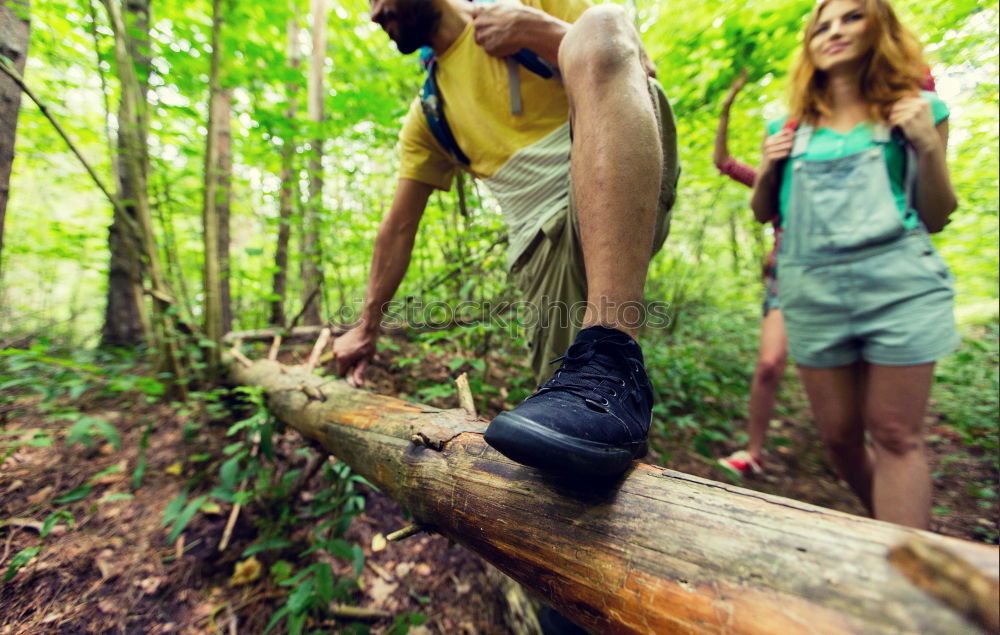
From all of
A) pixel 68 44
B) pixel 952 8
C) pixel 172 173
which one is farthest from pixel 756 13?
pixel 68 44

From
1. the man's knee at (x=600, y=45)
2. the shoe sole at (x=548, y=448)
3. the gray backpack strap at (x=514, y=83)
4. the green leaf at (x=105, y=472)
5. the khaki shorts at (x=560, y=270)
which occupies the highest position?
the gray backpack strap at (x=514, y=83)

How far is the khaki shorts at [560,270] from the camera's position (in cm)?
Answer: 136

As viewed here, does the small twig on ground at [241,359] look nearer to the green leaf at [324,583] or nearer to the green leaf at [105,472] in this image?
the green leaf at [105,472]

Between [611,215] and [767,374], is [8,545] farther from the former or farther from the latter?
[767,374]

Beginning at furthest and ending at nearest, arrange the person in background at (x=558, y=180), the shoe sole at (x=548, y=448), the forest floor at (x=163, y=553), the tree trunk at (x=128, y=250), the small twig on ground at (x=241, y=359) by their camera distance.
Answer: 1. the small twig on ground at (x=241, y=359)
2. the tree trunk at (x=128, y=250)
3. the forest floor at (x=163, y=553)
4. the person in background at (x=558, y=180)
5. the shoe sole at (x=548, y=448)

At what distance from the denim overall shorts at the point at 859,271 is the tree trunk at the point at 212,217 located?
11.5ft

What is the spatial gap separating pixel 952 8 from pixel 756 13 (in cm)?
129

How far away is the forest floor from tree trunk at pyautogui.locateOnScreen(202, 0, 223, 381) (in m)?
0.63

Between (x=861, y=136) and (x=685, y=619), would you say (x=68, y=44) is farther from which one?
(x=861, y=136)

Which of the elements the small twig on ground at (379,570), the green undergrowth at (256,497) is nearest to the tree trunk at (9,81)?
the green undergrowth at (256,497)

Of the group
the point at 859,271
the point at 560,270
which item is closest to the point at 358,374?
the point at 560,270

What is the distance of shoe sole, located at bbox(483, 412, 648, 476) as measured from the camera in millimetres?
648

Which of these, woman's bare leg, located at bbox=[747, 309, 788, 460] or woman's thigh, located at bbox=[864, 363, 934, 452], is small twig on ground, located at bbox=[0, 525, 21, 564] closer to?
woman's thigh, located at bbox=[864, 363, 934, 452]

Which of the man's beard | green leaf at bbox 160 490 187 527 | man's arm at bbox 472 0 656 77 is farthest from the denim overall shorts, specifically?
green leaf at bbox 160 490 187 527
